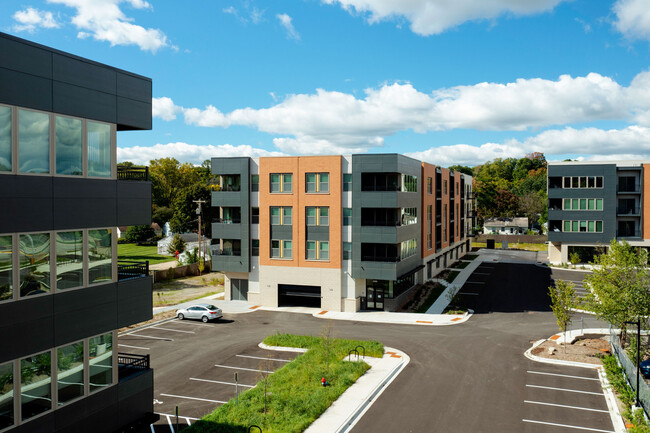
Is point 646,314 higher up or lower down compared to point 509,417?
higher up

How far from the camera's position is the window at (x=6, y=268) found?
13281 mm

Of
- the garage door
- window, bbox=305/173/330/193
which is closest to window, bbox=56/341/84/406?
window, bbox=305/173/330/193

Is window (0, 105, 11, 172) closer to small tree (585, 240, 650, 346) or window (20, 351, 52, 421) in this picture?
window (20, 351, 52, 421)

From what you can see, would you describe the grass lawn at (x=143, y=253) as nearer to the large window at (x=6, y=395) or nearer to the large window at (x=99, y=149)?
the large window at (x=99, y=149)

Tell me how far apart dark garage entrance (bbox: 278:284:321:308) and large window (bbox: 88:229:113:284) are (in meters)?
29.2

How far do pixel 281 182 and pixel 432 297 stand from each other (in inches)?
760

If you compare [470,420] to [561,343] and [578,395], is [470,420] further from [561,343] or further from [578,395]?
[561,343]

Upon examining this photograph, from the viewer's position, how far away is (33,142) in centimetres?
1409

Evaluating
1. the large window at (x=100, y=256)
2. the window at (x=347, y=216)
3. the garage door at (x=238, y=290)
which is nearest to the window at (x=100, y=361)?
the large window at (x=100, y=256)

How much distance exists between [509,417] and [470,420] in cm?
185

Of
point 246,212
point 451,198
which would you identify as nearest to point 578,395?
point 246,212

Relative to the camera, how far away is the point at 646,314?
2784 centimetres

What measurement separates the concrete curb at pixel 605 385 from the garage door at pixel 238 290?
26421 millimetres

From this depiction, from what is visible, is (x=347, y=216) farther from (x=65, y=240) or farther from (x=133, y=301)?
(x=65, y=240)
